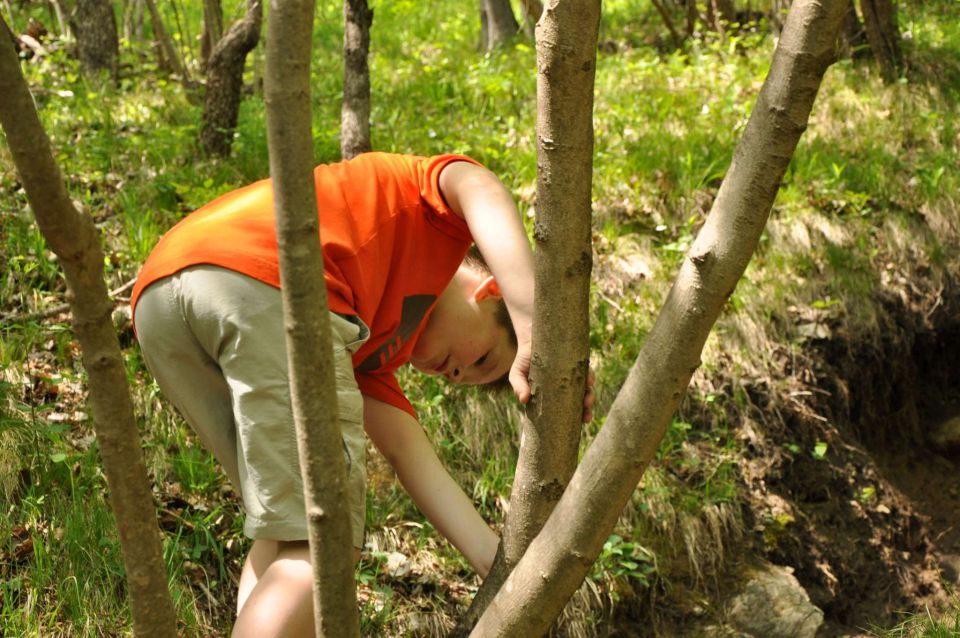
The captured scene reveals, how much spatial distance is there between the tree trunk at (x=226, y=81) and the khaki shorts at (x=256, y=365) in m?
2.78

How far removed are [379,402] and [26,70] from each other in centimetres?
416

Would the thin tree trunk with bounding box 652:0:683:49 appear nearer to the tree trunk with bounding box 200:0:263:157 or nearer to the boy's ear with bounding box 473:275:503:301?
the tree trunk with bounding box 200:0:263:157

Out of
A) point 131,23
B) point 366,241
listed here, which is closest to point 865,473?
point 366,241

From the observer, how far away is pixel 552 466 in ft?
5.17

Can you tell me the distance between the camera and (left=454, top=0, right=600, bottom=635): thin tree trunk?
138 cm

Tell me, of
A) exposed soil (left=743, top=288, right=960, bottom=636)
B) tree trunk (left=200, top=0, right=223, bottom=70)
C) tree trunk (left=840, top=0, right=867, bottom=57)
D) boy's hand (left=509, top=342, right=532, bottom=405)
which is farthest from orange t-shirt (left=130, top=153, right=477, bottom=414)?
tree trunk (left=840, top=0, right=867, bottom=57)

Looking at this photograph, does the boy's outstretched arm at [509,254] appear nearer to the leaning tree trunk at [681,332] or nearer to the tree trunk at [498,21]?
the leaning tree trunk at [681,332]

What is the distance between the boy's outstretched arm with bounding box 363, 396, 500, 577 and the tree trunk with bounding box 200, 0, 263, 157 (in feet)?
8.52

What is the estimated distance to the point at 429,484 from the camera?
2170 mm

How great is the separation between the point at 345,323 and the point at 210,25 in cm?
414

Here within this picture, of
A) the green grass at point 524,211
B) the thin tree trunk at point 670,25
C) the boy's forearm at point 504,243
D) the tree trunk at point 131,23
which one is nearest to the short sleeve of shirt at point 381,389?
the boy's forearm at point 504,243

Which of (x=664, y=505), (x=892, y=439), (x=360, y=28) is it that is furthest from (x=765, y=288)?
(x=360, y=28)

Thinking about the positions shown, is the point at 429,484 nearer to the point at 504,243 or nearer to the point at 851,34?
the point at 504,243

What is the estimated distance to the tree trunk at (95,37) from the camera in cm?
532
